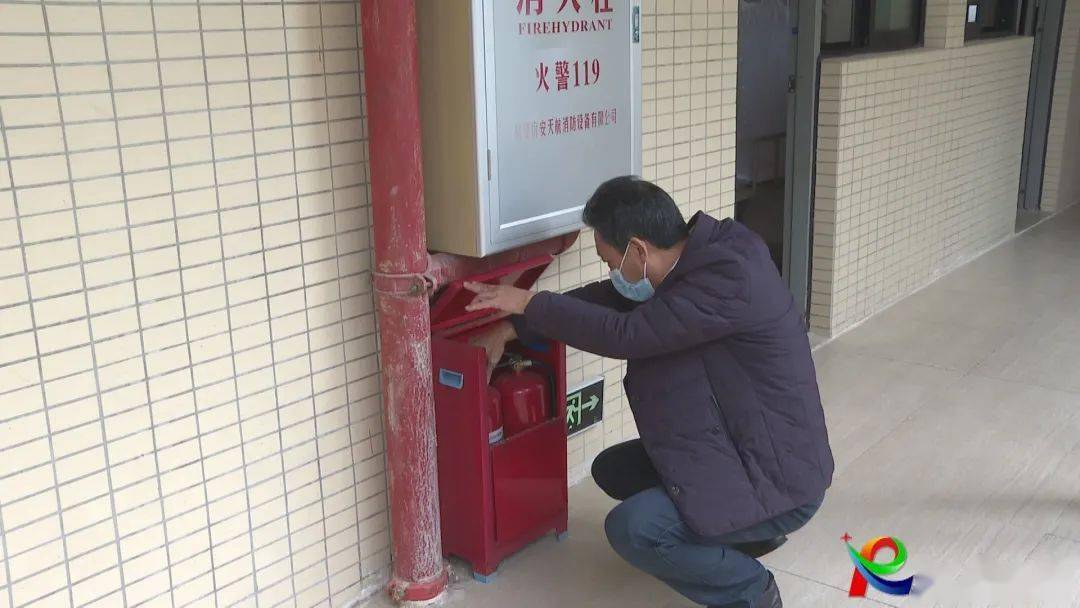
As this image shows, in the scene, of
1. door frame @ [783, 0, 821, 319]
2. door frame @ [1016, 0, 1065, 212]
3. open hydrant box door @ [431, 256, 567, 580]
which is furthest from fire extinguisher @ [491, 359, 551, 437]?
door frame @ [1016, 0, 1065, 212]

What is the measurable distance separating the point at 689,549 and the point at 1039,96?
6653 millimetres

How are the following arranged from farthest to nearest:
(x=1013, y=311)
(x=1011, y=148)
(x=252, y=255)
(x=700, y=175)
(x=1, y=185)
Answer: (x=1011, y=148), (x=1013, y=311), (x=700, y=175), (x=252, y=255), (x=1, y=185)

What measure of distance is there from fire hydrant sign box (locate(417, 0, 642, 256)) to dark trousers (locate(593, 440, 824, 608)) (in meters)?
0.80

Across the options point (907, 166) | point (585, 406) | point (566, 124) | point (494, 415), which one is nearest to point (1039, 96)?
point (907, 166)

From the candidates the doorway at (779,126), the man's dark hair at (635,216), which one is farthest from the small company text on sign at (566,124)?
the doorway at (779,126)

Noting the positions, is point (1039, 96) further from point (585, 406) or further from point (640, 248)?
point (640, 248)

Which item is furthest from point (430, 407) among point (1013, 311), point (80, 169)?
point (1013, 311)

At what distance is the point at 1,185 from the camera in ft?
6.52

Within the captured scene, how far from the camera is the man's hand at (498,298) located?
8.76 ft

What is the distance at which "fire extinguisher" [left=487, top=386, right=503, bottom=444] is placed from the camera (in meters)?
2.91

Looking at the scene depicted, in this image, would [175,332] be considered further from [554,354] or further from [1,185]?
[554,354]

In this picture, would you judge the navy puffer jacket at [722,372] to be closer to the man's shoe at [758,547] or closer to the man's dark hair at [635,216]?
the man's dark hair at [635,216]

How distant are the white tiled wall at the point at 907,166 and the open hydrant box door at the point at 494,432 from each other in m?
2.41

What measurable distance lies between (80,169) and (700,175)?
2.39 metres
